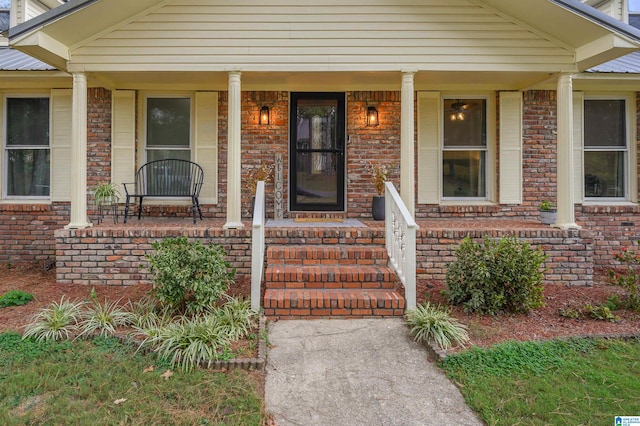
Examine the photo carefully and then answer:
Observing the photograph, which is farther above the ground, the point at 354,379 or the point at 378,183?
the point at 378,183

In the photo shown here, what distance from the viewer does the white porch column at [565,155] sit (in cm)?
545

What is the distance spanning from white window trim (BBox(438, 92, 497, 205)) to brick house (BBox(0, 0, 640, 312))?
26 millimetres

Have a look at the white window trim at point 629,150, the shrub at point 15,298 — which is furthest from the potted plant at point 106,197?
the white window trim at point 629,150

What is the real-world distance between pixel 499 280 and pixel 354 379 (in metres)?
1.98

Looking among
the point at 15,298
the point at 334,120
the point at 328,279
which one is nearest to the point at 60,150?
the point at 15,298

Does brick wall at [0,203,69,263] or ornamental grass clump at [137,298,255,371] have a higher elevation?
brick wall at [0,203,69,263]

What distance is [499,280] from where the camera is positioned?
412 centimetres

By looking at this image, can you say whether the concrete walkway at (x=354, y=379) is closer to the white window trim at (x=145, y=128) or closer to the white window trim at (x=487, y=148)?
the white window trim at (x=487, y=148)

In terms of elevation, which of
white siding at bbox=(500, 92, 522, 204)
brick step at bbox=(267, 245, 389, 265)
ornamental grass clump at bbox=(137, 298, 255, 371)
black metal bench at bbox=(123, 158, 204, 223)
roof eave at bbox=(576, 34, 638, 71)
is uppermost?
roof eave at bbox=(576, 34, 638, 71)

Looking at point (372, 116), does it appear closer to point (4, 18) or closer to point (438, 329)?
point (438, 329)

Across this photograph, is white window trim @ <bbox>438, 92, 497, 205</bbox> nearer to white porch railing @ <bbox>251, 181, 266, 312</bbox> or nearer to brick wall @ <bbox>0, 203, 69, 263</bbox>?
white porch railing @ <bbox>251, 181, 266, 312</bbox>

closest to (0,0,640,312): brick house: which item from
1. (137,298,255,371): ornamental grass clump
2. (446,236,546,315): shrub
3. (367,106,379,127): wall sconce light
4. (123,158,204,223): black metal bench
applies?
(367,106,379,127): wall sconce light

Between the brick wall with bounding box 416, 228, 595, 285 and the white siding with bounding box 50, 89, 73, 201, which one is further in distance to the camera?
the white siding with bounding box 50, 89, 73, 201

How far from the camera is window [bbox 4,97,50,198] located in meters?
6.80
